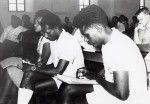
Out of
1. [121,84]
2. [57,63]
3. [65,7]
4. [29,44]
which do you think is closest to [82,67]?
[121,84]

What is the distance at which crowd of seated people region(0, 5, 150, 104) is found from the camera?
2.00m

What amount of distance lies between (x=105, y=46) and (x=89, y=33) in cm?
13

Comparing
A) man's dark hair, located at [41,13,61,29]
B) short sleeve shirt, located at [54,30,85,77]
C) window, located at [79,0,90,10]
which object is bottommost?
short sleeve shirt, located at [54,30,85,77]

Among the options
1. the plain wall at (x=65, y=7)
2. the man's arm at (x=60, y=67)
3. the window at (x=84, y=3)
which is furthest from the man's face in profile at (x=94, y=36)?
the window at (x=84, y=3)

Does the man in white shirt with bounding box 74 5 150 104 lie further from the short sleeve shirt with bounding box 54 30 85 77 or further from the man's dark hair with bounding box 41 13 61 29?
the man's dark hair with bounding box 41 13 61 29

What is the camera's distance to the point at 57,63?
311cm

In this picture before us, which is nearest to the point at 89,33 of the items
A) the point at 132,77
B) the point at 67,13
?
the point at 132,77

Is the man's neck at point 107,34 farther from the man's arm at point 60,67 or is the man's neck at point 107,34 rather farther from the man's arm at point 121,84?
the man's arm at point 60,67

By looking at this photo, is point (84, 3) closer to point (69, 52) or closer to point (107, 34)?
point (69, 52)

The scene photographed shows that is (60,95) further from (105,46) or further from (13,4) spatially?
(13,4)

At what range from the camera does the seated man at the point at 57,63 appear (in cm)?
291

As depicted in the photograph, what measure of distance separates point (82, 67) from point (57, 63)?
71 cm

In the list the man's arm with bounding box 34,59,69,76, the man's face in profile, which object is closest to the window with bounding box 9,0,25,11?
the man's arm with bounding box 34,59,69,76

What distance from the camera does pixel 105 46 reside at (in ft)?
6.78
